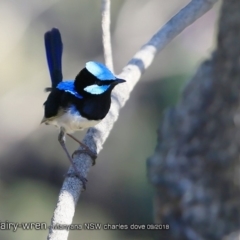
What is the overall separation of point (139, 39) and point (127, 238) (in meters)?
1.34

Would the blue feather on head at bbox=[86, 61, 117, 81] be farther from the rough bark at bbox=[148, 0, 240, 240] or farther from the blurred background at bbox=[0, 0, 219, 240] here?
the blurred background at bbox=[0, 0, 219, 240]

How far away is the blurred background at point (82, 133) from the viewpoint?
11.3 ft

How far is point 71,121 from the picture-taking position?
203 centimetres

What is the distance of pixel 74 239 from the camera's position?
3.32 m

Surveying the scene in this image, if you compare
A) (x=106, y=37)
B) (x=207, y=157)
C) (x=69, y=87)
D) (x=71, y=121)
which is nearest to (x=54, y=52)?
(x=106, y=37)

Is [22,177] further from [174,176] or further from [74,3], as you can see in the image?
[74,3]

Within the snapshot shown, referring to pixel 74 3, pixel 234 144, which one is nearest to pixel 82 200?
pixel 234 144

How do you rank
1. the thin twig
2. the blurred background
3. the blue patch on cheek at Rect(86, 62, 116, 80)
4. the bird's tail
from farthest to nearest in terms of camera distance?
1. the blurred background
2. the bird's tail
3. the thin twig
4. the blue patch on cheek at Rect(86, 62, 116, 80)

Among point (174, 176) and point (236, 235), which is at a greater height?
point (174, 176)

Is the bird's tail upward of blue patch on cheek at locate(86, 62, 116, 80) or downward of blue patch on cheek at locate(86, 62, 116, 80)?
upward

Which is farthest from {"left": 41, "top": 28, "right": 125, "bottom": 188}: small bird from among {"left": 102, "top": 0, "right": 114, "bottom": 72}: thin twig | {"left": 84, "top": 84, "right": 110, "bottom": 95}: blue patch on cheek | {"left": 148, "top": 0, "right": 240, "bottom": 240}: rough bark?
A: {"left": 148, "top": 0, "right": 240, "bottom": 240}: rough bark

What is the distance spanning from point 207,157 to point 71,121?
4.09 ft

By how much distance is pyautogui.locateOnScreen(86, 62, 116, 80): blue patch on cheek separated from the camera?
1.93 m

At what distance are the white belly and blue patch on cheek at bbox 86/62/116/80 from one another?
0.16 meters
